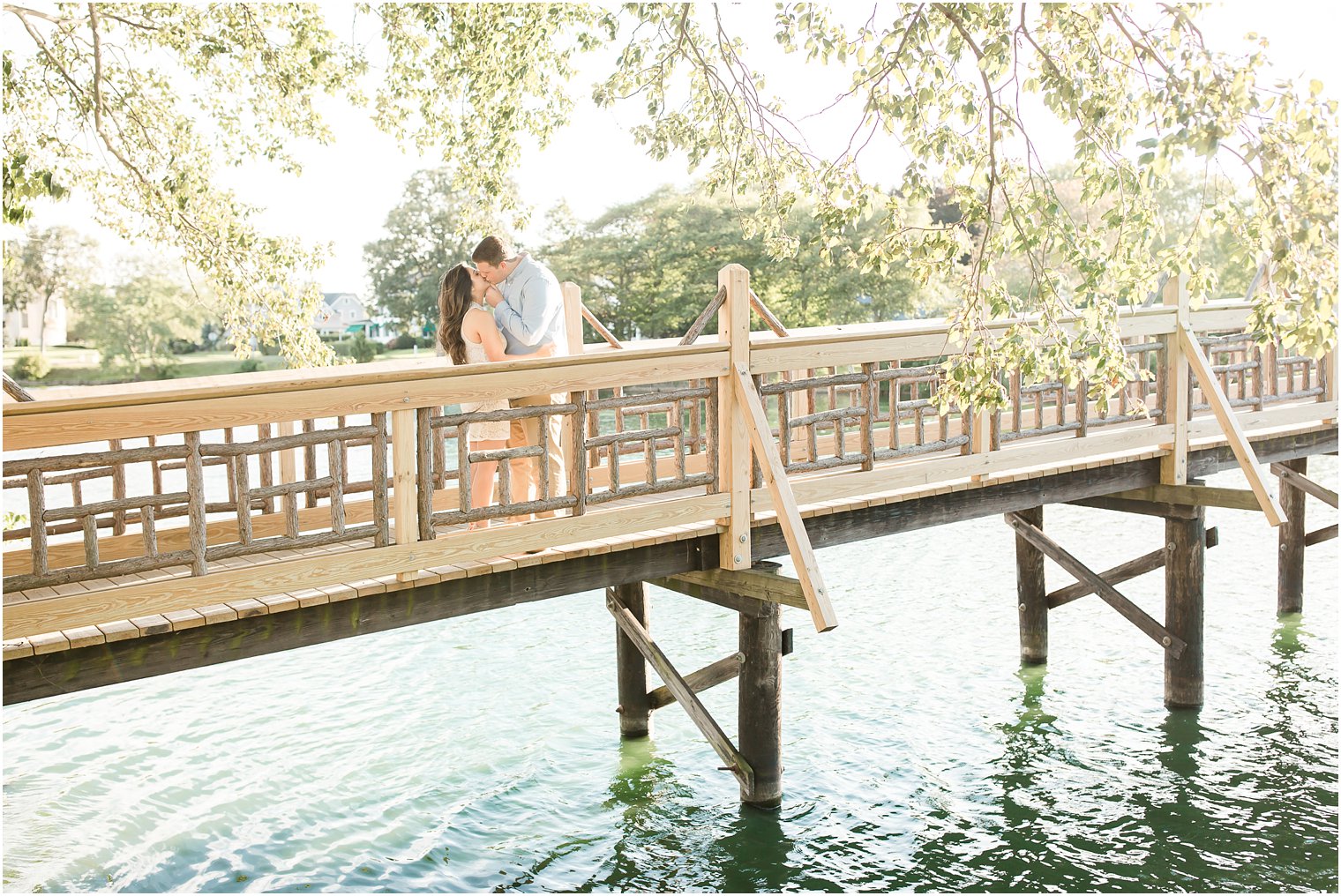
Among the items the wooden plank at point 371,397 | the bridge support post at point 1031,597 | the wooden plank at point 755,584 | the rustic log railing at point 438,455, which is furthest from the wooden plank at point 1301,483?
the wooden plank at point 371,397

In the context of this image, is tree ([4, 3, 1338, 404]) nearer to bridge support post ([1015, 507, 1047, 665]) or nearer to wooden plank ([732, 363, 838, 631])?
wooden plank ([732, 363, 838, 631])

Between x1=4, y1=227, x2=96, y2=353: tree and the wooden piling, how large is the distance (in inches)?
1835

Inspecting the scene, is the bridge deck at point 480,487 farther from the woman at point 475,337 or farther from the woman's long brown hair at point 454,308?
the woman's long brown hair at point 454,308

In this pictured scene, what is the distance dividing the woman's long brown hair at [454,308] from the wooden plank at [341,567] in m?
1.16

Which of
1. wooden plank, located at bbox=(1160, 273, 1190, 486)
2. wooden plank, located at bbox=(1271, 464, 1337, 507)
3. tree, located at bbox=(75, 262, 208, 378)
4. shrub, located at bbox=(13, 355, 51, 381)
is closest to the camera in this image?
wooden plank, located at bbox=(1160, 273, 1190, 486)

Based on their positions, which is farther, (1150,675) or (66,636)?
(1150,675)

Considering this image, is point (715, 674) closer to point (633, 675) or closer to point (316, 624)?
point (633, 675)

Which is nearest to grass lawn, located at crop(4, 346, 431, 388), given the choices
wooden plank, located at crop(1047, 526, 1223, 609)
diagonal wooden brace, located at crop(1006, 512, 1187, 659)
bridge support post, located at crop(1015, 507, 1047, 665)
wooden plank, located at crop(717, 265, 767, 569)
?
bridge support post, located at crop(1015, 507, 1047, 665)

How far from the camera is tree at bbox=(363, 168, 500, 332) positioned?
1961 inches

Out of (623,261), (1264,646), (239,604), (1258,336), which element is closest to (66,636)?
(239,604)

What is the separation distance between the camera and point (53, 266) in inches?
1913

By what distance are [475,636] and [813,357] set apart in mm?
7878

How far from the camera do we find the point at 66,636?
5.27 meters

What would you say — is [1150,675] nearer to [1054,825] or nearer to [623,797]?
[1054,825]
